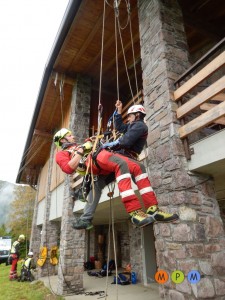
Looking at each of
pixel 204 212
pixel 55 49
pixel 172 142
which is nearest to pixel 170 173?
pixel 172 142

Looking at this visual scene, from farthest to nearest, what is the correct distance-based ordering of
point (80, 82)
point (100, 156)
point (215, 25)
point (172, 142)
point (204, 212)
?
1. point (80, 82)
2. point (215, 25)
3. point (172, 142)
4. point (204, 212)
5. point (100, 156)

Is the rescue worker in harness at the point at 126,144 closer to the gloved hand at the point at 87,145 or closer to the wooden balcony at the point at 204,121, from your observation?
the gloved hand at the point at 87,145

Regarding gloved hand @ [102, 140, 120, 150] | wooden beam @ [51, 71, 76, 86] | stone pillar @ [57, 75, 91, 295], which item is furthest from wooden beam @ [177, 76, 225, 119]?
wooden beam @ [51, 71, 76, 86]

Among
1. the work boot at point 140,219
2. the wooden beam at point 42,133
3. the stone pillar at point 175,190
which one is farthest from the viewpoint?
the wooden beam at point 42,133

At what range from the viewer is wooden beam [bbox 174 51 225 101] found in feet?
11.8

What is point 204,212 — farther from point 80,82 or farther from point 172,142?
point 80,82

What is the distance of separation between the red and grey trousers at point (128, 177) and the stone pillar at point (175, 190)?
3.40ft

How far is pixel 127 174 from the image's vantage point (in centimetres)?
296

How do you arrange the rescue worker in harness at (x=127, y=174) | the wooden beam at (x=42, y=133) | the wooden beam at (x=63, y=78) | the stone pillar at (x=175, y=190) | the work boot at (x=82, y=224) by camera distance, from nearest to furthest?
the rescue worker in harness at (x=127, y=174)
the work boot at (x=82, y=224)
the stone pillar at (x=175, y=190)
the wooden beam at (x=63, y=78)
the wooden beam at (x=42, y=133)

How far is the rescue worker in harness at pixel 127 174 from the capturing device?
9.03 feet

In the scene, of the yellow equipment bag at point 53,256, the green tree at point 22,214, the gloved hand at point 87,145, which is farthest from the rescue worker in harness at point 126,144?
the green tree at point 22,214

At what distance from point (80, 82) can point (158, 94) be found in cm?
645

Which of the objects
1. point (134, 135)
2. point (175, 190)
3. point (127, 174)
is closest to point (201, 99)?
point (134, 135)

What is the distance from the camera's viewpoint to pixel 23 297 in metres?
8.55
